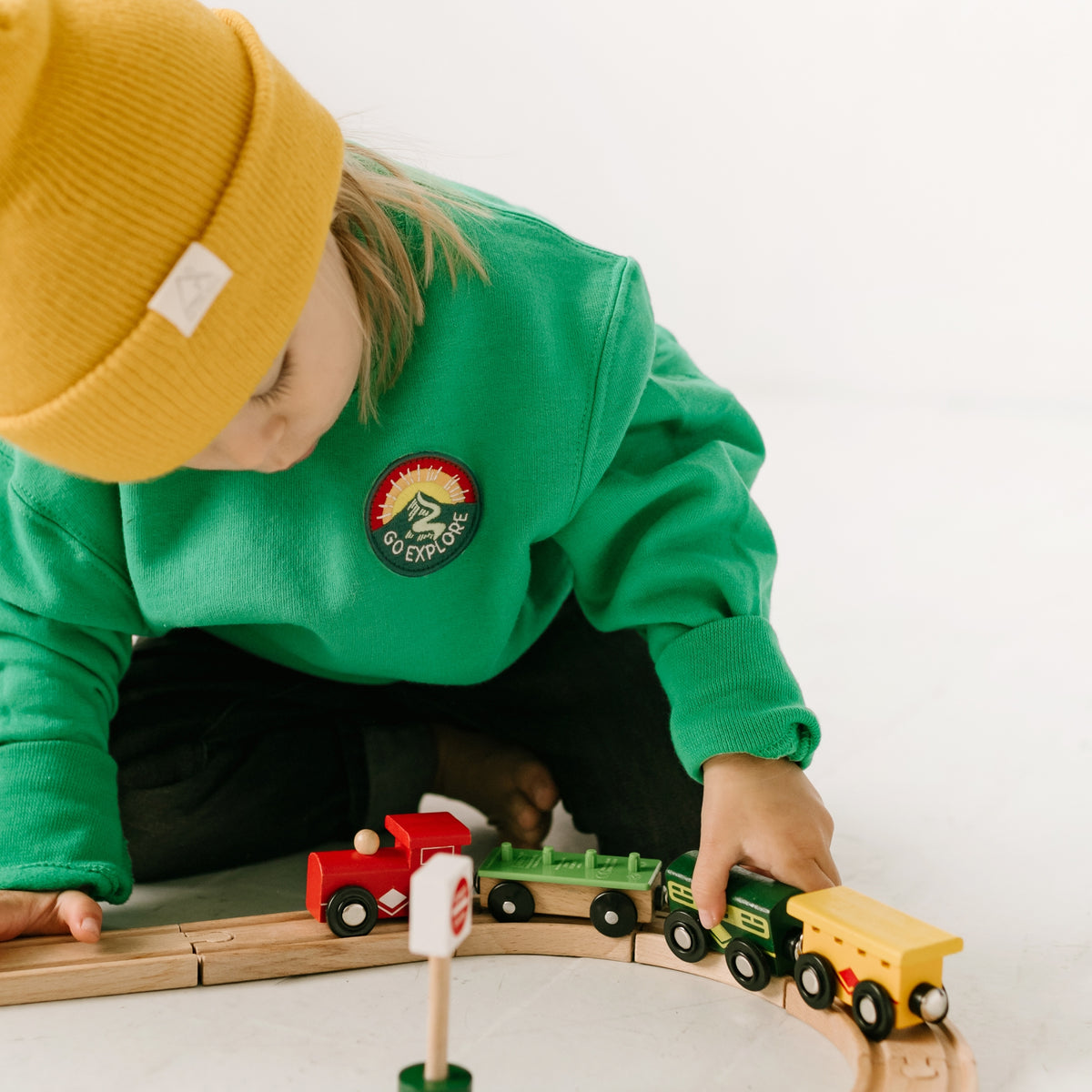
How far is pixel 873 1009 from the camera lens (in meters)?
0.56

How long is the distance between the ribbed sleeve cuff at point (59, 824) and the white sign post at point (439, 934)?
0.32m

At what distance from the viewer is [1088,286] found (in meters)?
2.68

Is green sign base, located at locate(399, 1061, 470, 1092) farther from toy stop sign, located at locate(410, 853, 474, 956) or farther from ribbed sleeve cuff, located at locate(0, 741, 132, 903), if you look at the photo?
ribbed sleeve cuff, located at locate(0, 741, 132, 903)

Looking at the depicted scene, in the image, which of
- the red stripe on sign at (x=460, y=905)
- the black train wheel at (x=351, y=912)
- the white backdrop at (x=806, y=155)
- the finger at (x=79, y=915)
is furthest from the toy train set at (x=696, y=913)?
the white backdrop at (x=806, y=155)

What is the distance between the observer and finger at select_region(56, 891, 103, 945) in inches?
26.0

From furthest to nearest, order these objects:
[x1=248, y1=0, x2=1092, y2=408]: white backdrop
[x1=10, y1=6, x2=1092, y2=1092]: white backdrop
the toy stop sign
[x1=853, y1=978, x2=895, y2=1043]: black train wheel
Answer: [x1=248, y1=0, x2=1092, y2=408]: white backdrop
[x1=10, y1=6, x2=1092, y2=1092]: white backdrop
[x1=853, y1=978, x2=895, y2=1043]: black train wheel
the toy stop sign

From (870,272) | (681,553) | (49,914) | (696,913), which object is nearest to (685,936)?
(696,913)

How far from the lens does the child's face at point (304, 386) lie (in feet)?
1.96

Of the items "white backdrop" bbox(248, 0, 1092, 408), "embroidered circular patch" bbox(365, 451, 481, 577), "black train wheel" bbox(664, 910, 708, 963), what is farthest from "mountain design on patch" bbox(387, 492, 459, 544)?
"white backdrop" bbox(248, 0, 1092, 408)

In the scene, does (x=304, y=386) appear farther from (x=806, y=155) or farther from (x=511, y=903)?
(x=806, y=155)

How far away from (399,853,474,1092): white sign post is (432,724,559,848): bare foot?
16.8 inches

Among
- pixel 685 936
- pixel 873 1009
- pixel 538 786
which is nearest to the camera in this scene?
pixel 873 1009

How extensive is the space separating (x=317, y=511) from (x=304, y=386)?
147 mm

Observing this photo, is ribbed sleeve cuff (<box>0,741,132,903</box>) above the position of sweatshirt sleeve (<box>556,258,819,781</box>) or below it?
below
